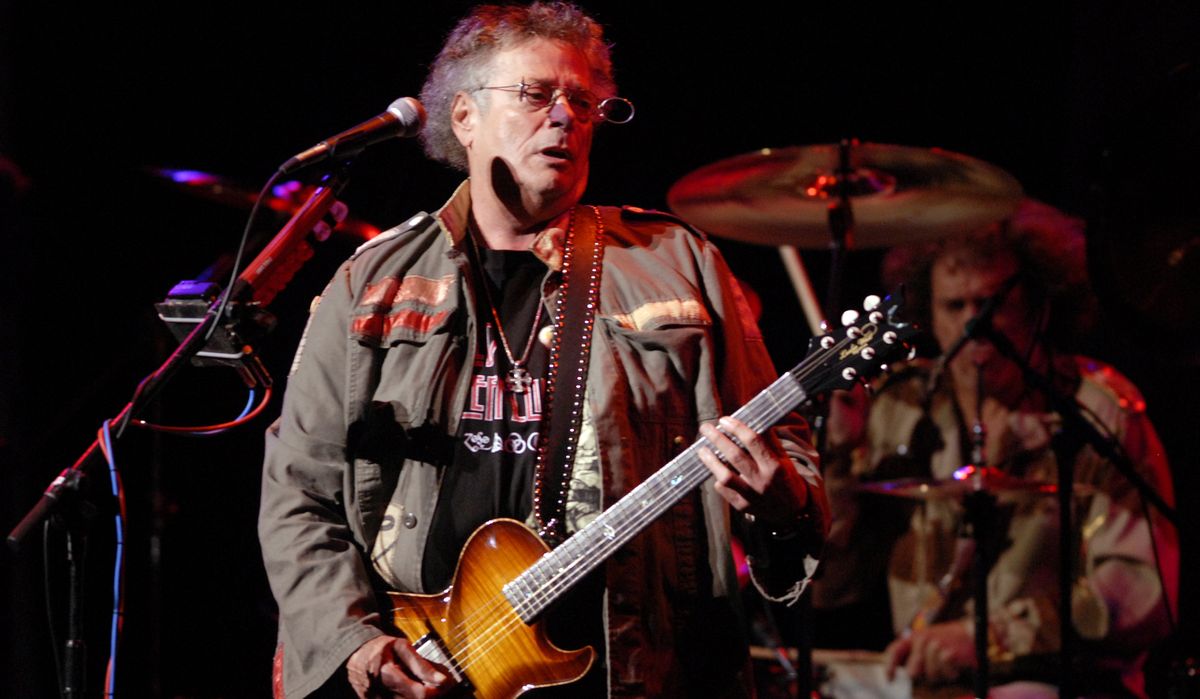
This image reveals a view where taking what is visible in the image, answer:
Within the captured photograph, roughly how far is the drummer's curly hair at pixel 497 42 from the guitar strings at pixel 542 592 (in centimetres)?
101

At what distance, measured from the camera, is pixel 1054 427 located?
4.99 meters

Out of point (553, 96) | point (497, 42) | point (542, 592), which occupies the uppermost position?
point (497, 42)

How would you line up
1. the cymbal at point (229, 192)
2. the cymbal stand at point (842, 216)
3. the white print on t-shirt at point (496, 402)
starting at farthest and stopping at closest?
the cymbal at point (229, 192) → the cymbal stand at point (842, 216) → the white print on t-shirt at point (496, 402)

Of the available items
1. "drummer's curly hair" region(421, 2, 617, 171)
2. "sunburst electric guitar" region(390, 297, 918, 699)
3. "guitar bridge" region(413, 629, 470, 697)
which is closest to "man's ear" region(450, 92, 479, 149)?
"drummer's curly hair" region(421, 2, 617, 171)

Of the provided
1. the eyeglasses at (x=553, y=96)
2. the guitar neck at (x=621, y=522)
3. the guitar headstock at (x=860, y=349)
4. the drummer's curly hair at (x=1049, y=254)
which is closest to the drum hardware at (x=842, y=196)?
the drummer's curly hair at (x=1049, y=254)

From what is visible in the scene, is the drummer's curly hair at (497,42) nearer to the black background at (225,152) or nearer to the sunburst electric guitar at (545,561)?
the sunburst electric guitar at (545,561)

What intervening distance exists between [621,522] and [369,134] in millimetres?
1013

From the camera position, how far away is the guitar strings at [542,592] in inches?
95.0

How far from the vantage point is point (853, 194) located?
15.4 feet

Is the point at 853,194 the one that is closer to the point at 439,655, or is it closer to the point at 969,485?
the point at 969,485

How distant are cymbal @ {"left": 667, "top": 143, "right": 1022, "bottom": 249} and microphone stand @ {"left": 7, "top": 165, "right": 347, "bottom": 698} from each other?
207 cm

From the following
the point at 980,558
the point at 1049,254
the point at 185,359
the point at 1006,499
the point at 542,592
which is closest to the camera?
the point at 542,592

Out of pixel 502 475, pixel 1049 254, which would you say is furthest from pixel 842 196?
pixel 502 475

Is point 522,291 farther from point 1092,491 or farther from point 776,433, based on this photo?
point 1092,491
